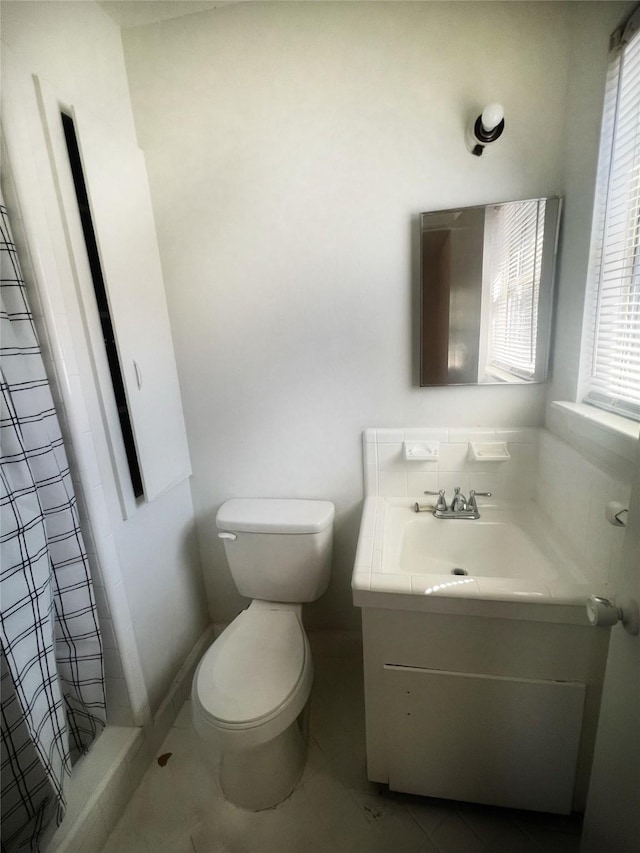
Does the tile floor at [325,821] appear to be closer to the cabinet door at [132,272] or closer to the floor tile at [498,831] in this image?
the floor tile at [498,831]

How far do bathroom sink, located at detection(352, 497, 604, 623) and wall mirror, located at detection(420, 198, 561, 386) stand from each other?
498 millimetres

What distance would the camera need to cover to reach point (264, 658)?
1.19m

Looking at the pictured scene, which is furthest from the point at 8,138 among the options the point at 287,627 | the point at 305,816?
the point at 305,816

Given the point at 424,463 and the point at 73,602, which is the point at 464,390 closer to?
the point at 424,463

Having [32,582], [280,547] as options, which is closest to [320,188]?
[280,547]

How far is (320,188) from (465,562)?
1.37 m

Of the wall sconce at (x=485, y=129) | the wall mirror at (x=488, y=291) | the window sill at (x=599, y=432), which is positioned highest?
the wall sconce at (x=485, y=129)

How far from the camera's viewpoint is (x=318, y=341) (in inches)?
52.9

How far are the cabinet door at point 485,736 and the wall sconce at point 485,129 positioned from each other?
4.99ft

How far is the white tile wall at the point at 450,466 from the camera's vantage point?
1280 mm

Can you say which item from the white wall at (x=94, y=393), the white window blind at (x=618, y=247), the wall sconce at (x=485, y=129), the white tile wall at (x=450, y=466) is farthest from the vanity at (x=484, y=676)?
the wall sconce at (x=485, y=129)

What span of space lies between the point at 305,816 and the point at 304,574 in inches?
27.2

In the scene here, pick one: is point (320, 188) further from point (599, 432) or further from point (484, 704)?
point (484, 704)

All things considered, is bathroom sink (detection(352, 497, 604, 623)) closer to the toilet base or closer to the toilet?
the toilet
